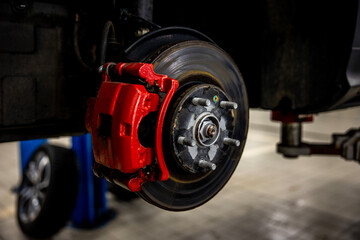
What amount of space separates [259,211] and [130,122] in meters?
1.54

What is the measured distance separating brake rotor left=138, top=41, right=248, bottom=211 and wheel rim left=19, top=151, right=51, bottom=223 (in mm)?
1206

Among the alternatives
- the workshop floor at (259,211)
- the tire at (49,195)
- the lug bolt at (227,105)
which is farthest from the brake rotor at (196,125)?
the tire at (49,195)

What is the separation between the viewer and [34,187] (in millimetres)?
1798

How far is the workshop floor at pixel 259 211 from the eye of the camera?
5.41 feet

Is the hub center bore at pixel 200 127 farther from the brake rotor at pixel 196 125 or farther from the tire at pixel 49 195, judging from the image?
the tire at pixel 49 195

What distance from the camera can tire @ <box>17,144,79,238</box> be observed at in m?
1.60

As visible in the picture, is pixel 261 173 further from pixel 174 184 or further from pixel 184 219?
pixel 174 184

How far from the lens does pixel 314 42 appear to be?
0.92 metres

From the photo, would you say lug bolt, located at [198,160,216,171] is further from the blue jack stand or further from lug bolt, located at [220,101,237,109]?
the blue jack stand

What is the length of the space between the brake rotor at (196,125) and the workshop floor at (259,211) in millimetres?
1027

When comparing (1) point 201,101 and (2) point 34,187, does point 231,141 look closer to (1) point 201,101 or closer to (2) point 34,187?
(1) point 201,101

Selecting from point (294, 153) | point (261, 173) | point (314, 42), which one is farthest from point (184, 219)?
point (314, 42)

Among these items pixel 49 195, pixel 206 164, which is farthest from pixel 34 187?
pixel 206 164

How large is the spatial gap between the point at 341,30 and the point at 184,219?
1243 millimetres
